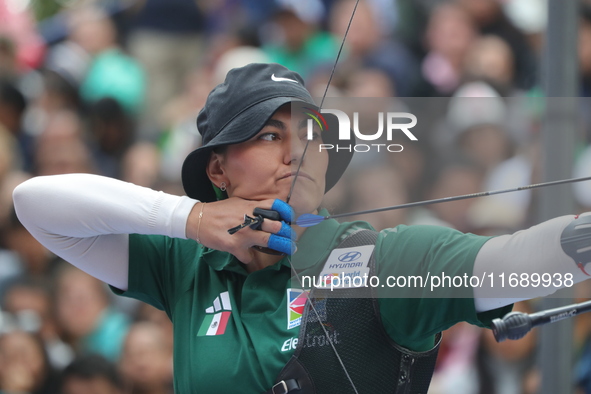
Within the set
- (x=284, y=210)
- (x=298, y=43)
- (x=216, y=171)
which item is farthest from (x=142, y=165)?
(x=284, y=210)

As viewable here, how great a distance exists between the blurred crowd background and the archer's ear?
28cm

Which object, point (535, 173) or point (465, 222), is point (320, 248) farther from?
point (535, 173)

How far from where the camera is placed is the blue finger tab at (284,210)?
4.76 ft

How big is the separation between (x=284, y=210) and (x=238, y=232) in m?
0.11

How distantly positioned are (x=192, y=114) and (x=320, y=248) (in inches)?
85.2

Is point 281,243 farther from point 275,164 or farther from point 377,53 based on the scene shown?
point 377,53

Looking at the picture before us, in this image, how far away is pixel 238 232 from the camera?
4.93 ft

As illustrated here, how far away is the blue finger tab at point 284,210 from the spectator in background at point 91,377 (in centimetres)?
205

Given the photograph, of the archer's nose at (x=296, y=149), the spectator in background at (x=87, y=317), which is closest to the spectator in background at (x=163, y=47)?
the spectator in background at (x=87, y=317)

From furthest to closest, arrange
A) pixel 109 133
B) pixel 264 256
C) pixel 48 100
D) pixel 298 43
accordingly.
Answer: pixel 48 100 → pixel 109 133 → pixel 298 43 → pixel 264 256

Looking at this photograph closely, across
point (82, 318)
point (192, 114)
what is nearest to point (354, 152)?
point (192, 114)

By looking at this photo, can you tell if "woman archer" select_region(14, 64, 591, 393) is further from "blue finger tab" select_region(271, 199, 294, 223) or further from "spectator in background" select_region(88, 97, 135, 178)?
"spectator in background" select_region(88, 97, 135, 178)

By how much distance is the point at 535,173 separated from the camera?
1126 mm

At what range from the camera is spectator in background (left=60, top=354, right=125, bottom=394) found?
3242 millimetres
